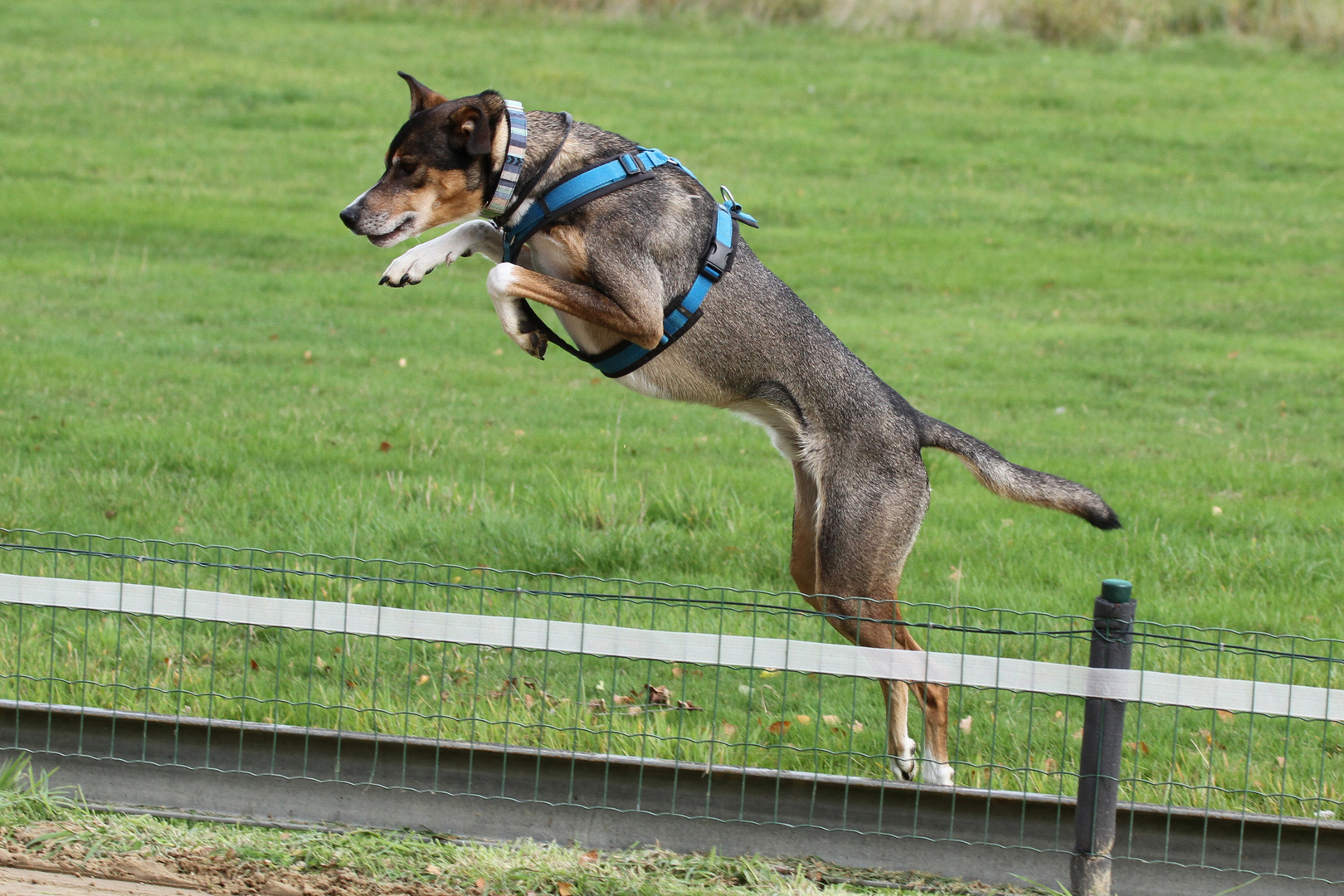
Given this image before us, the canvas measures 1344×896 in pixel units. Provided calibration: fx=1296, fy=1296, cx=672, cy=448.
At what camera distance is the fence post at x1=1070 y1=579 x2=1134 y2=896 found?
3.79m

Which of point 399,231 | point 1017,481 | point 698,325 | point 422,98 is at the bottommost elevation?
point 1017,481

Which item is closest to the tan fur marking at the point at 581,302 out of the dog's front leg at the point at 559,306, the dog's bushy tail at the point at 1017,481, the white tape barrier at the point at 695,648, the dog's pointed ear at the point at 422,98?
the dog's front leg at the point at 559,306

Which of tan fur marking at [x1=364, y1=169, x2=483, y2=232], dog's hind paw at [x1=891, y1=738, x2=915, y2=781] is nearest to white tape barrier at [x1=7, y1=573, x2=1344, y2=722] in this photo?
dog's hind paw at [x1=891, y1=738, x2=915, y2=781]

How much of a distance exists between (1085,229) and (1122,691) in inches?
548

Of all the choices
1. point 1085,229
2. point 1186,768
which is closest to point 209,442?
point 1186,768

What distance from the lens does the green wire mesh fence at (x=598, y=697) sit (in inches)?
162

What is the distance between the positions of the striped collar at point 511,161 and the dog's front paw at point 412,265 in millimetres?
244

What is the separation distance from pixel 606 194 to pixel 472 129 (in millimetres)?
497

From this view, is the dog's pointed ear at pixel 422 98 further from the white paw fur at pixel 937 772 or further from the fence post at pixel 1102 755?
the white paw fur at pixel 937 772

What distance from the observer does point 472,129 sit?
13.9ft

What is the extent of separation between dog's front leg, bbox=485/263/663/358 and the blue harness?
66 millimetres

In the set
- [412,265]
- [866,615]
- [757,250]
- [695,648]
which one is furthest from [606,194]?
[757,250]

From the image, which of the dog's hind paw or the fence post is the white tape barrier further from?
the dog's hind paw

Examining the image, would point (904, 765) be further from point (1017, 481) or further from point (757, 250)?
point (757, 250)
